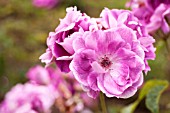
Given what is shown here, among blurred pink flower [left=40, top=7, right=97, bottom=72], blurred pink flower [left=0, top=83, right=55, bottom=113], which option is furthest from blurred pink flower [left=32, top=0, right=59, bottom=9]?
blurred pink flower [left=40, top=7, right=97, bottom=72]

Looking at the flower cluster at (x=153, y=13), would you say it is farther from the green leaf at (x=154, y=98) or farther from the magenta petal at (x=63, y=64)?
the magenta petal at (x=63, y=64)

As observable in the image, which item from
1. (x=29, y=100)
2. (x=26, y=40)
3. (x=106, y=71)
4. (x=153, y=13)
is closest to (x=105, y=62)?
(x=106, y=71)

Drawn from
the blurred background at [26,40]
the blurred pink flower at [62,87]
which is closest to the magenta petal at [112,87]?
the blurred pink flower at [62,87]

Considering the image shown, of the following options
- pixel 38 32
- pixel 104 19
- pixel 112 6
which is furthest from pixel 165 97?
pixel 104 19

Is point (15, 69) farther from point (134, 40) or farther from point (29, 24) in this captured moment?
point (134, 40)

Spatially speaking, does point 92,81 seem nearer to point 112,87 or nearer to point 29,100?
point 112,87

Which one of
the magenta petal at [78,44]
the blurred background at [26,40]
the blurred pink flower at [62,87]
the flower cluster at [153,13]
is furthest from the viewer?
the blurred background at [26,40]
